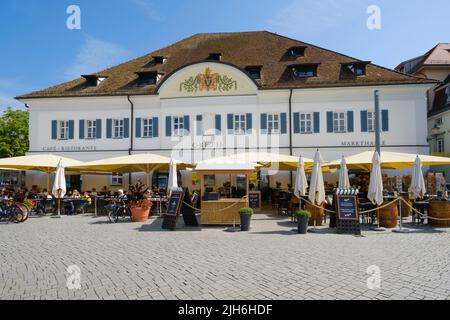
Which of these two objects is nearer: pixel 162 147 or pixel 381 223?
pixel 381 223

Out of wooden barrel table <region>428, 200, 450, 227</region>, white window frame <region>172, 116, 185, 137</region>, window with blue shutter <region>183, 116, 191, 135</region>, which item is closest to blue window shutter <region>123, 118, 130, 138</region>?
white window frame <region>172, 116, 185, 137</region>

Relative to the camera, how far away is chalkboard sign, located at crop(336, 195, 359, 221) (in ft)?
33.7

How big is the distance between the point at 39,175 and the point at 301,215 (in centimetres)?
2124

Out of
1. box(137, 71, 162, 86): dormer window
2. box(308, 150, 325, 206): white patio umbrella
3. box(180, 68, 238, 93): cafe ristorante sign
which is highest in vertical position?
box(137, 71, 162, 86): dormer window

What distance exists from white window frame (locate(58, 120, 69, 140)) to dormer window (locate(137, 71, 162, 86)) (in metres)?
6.03

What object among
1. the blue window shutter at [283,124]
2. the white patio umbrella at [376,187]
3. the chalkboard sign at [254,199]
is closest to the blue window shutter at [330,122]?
the blue window shutter at [283,124]

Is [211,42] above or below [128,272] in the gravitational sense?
above

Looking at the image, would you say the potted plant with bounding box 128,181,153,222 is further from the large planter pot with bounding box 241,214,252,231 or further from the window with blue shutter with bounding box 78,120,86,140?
the window with blue shutter with bounding box 78,120,86,140

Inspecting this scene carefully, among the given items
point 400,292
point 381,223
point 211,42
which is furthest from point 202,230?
point 211,42

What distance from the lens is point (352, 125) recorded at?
21.5m

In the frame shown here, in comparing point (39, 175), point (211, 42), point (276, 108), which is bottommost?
point (39, 175)
